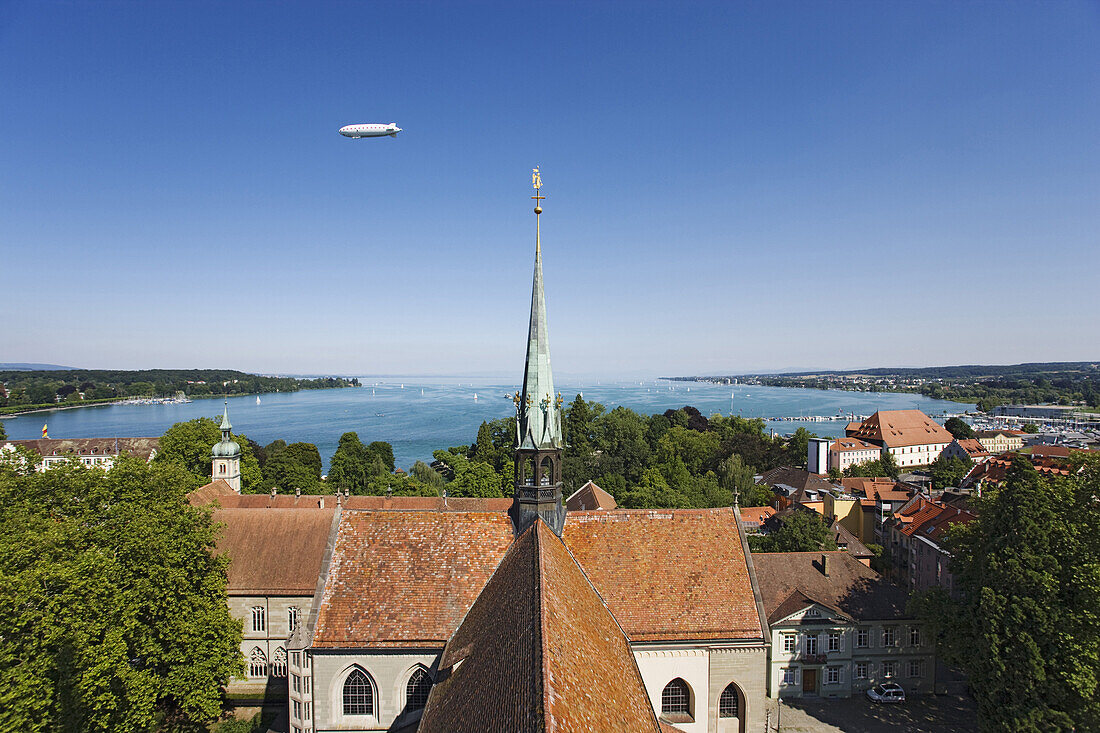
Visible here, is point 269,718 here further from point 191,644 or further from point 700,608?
point 700,608

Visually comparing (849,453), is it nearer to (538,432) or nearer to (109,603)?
(538,432)

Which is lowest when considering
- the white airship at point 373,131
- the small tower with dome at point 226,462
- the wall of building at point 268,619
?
the wall of building at point 268,619

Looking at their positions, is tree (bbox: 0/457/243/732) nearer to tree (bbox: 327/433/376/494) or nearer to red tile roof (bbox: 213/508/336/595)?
red tile roof (bbox: 213/508/336/595)

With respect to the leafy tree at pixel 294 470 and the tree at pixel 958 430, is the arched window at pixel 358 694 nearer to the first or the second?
the leafy tree at pixel 294 470

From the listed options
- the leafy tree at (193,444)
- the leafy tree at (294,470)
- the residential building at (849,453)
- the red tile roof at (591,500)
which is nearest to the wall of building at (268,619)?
the leafy tree at (193,444)

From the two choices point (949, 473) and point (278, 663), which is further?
point (949, 473)

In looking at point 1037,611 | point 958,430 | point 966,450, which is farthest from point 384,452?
point 958,430
